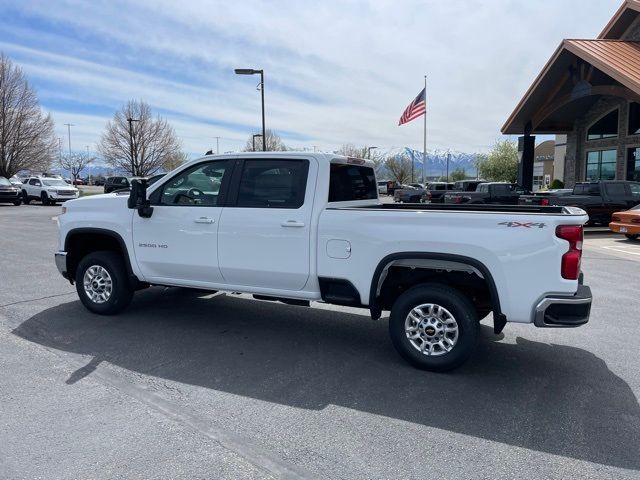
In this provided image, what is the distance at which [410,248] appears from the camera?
446 cm

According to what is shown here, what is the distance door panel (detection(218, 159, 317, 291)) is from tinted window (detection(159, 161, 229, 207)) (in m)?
0.27

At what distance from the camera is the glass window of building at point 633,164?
25.0m

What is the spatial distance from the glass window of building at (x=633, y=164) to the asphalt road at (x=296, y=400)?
73.2 feet

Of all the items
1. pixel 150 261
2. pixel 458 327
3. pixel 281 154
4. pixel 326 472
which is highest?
pixel 281 154

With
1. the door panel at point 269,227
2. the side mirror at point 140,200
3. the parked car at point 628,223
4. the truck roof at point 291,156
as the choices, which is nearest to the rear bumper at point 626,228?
the parked car at point 628,223

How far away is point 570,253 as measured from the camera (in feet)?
13.3

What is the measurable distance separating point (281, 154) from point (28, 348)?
125 inches

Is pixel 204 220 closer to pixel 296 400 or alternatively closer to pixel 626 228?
pixel 296 400

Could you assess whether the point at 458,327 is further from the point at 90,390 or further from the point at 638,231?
the point at 638,231

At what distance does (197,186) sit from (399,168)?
71.6 meters

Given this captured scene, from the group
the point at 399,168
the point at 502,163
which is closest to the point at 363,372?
the point at 502,163

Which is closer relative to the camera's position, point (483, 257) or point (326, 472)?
point (326, 472)

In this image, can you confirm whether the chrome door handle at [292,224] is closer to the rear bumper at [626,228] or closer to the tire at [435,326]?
the tire at [435,326]

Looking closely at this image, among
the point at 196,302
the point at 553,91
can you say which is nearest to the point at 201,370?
the point at 196,302
